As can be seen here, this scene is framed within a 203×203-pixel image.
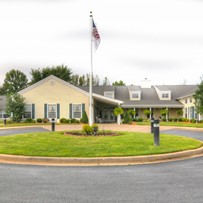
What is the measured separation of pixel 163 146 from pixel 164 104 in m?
30.1

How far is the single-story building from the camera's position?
29.8 m

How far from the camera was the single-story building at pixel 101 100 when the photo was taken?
29.8m

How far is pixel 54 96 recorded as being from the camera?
98.1ft

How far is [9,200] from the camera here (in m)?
4.39

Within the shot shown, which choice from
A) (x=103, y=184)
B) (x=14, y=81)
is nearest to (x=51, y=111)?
(x=103, y=184)

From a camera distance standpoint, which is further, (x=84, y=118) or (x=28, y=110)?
(x=28, y=110)

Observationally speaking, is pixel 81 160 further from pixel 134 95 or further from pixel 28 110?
pixel 134 95

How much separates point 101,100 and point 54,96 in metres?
6.01

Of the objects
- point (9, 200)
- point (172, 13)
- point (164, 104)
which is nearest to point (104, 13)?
point (172, 13)

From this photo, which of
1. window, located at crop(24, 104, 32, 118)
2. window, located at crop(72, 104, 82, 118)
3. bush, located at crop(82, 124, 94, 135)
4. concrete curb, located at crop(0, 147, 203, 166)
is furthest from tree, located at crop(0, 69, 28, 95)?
concrete curb, located at crop(0, 147, 203, 166)

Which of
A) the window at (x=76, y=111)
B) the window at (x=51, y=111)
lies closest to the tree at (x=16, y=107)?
the window at (x=51, y=111)

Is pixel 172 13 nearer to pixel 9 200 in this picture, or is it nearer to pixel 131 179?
pixel 131 179

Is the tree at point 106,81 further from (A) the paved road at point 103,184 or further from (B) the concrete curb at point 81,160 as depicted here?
(A) the paved road at point 103,184

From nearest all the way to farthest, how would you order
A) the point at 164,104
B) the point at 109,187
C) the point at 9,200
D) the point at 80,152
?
the point at 9,200, the point at 109,187, the point at 80,152, the point at 164,104
